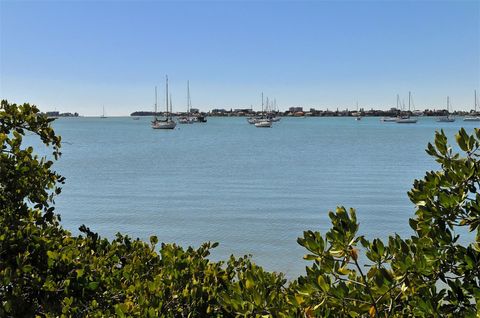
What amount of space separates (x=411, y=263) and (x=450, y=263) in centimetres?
26

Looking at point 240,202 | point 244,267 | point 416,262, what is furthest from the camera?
point 240,202

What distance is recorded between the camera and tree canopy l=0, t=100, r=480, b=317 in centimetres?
220

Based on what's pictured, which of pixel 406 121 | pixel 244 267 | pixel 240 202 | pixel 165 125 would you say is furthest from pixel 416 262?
pixel 406 121

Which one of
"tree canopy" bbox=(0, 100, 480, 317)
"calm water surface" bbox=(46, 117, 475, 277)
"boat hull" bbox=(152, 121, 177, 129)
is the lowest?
"calm water surface" bbox=(46, 117, 475, 277)

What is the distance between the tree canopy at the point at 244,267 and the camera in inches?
86.6

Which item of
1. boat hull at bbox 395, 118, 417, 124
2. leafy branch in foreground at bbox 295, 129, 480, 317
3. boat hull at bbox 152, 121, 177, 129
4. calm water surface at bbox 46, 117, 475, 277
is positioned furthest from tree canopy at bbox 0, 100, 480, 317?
boat hull at bbox 395, 118, 417, 124

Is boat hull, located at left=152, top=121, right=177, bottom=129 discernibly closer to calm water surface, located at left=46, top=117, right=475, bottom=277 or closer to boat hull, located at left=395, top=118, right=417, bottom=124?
calm water surface, located at left=46, top=117, right=475, bottom=277

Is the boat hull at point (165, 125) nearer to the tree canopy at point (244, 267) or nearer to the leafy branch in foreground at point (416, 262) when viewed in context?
the tree canopy at point (244, 267)

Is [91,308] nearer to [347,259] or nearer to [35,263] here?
[35,263]

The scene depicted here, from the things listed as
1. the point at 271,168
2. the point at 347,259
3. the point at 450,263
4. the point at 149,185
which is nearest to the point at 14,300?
the point at 347,259

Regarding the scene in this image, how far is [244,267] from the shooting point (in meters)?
3.78

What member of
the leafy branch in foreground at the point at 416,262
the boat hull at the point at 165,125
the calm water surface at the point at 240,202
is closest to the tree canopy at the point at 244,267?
the leafy branch in foreground at the point at 416,262

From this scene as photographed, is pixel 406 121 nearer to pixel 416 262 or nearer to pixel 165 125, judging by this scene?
pixel 165 125

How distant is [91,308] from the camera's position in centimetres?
291
